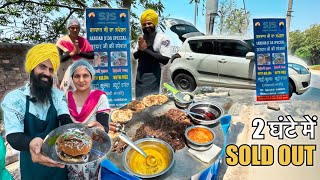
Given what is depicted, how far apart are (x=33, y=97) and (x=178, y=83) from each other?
1007mm

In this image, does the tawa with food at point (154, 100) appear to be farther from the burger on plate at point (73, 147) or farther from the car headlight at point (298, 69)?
the car headlight at point (298, 69)

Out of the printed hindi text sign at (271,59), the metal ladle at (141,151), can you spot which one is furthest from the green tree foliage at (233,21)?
the metal ladle at (141,151)

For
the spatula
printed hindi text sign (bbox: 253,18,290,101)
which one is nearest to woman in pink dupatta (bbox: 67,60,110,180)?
the spatula

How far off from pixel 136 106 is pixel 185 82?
43 cm

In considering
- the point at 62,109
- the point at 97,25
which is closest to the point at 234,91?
the point at 97,25

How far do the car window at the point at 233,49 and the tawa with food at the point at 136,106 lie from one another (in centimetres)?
64

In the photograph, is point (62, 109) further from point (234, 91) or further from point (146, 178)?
point (234, 91)

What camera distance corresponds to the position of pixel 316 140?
5.32 feet

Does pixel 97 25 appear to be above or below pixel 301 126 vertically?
above

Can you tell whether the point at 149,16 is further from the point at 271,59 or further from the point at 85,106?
the point at 271,59

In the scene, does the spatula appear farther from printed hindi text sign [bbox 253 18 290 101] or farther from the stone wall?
the stone wall

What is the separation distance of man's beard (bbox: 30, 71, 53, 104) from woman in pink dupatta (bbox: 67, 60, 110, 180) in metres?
0.11

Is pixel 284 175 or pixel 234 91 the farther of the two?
pixel 284 175

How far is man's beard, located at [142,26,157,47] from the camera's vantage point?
4.73 ft
